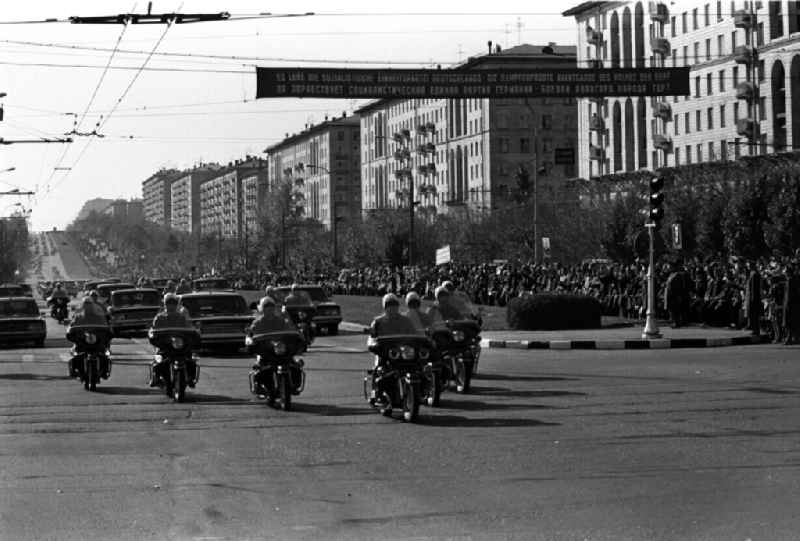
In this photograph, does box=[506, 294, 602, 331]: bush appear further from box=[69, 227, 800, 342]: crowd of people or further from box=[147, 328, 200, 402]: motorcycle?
box=[147, 328, 200, 402]: motorcycle

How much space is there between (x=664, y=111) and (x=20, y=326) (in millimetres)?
65476

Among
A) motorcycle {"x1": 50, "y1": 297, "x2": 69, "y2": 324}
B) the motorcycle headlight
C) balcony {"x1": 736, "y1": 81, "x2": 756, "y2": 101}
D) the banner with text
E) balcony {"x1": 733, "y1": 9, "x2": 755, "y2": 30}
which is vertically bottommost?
motorcycle {"x1": 50, "y1": 297, "x2": 69, "y2": 324}

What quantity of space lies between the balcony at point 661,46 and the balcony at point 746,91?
400 inches

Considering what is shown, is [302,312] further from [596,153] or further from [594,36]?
[594,36]

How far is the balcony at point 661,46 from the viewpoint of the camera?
93.2m

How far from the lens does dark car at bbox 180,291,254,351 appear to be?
31.6m

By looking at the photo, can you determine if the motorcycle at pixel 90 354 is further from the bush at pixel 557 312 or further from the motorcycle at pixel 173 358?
the bush at pixel 557 312

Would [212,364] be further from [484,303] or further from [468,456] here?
[484,303]

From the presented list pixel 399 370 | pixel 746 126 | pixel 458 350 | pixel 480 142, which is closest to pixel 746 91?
pixel 746 126

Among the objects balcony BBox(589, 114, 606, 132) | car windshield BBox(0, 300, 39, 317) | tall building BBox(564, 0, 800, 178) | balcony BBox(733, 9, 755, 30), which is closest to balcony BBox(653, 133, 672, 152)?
tall building BBox(564, 0, 800, 178)

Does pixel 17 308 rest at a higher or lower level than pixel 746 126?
lower

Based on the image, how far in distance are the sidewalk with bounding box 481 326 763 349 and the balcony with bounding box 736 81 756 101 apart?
50.1 metres

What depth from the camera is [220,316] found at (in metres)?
32.1

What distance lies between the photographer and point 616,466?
12211 mm
